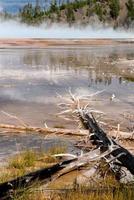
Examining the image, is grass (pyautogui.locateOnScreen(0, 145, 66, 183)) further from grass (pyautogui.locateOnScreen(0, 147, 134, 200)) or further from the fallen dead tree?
the fallen dead tree

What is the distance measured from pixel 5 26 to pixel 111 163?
375ft

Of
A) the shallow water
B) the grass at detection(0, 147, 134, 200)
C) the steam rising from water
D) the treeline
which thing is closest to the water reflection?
the shallow water

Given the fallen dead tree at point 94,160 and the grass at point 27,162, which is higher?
the fallen dead tree at point 94,160

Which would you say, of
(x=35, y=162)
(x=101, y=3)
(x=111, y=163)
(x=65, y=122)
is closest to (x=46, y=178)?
(x=111, y=163)

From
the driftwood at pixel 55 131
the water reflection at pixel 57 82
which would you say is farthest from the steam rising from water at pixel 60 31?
the driftwood at pixel 55 131

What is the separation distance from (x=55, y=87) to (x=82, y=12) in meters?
108

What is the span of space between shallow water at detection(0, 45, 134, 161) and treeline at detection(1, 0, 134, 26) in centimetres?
8965

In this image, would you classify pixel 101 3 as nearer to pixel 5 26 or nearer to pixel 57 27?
pixel 57 27

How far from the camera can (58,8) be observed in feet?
427

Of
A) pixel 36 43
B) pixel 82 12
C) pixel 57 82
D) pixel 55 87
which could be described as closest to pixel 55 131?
pixel 55 87

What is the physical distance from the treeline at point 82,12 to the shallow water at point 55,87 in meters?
89.6

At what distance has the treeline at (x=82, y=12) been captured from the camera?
12175 centimetres

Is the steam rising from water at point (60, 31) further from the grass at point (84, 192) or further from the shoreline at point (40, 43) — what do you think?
the grass at point (84, 192)

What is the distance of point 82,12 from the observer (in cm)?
12788
